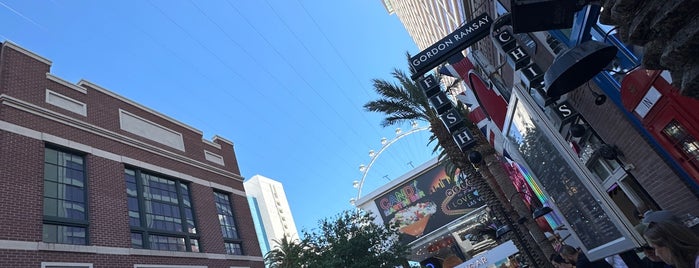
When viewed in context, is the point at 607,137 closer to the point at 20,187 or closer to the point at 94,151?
the point at 20,187

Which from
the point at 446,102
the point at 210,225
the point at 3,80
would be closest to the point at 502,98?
the point at 446,102

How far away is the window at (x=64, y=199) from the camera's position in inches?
469

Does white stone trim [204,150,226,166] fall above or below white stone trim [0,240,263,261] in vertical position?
above

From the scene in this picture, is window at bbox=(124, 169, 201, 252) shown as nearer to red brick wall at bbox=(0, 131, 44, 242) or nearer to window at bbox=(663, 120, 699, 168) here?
red brick wall at bbox=(0, 131, 44, 242)

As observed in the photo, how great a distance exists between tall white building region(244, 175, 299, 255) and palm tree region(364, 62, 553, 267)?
407 ft

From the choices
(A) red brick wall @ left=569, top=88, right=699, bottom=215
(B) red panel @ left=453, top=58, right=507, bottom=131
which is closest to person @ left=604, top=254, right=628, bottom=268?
(A) red brick wall @ left=569, top=88, right=699, bottom=215

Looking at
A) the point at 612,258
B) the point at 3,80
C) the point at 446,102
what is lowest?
the point at 612,258

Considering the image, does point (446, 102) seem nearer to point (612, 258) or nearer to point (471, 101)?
point (471, 101)

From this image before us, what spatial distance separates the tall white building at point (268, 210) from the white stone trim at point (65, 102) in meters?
125

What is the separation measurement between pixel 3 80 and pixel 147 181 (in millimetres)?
5995

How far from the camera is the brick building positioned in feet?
37.7

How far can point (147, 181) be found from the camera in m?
16.4

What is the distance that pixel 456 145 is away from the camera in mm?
16875

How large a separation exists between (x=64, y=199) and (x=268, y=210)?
13728 cm
